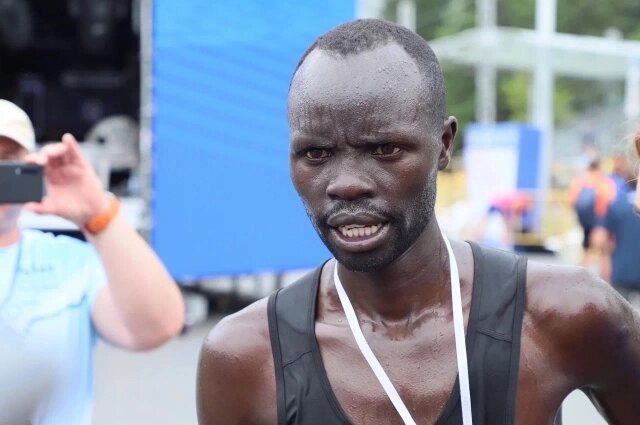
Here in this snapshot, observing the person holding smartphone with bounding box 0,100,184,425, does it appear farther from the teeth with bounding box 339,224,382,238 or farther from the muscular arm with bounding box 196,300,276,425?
the teeth with bounding box 339,224,382,238

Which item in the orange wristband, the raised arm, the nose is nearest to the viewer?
the nose

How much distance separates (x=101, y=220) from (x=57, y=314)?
33 centimetres

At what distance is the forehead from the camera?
1.63 metres

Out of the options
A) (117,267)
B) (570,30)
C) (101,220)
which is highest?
(570,30)

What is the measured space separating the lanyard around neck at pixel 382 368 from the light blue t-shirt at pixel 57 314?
862 millimetres

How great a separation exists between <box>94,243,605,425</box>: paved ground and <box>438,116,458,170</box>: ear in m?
3.78

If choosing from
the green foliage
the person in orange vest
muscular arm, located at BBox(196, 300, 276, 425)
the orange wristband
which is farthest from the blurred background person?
the green foliage

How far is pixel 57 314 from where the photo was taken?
94.7 inches

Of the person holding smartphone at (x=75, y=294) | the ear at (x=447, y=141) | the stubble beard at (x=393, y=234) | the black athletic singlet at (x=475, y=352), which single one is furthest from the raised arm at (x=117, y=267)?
the ear at (x=447, y=141)

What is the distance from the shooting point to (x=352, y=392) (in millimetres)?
1729

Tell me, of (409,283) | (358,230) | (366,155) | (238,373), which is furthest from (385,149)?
(238,373)

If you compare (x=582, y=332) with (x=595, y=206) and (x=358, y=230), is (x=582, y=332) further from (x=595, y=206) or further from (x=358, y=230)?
(x=595, y=206)

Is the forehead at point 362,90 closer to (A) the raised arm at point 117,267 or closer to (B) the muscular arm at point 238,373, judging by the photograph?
(B) the muscular arm at point 238,373

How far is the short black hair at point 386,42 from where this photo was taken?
5.53 feet
